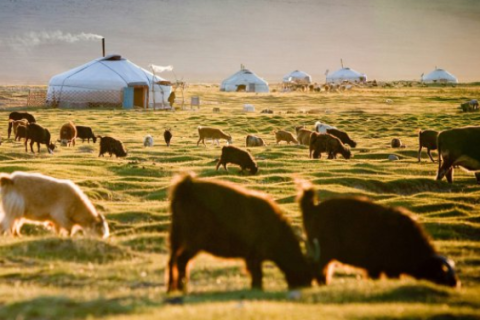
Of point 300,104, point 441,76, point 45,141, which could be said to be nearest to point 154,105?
point 300,104

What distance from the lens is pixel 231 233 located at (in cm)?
971

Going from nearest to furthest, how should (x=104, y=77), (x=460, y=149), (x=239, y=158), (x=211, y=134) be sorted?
(x=460, y=149)
(x=239, y=158)
(x=211, y=134)
(x=104, y=77)

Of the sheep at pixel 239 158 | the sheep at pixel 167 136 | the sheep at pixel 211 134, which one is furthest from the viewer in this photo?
the sheep at pixel 211 134

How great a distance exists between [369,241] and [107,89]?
201 ft

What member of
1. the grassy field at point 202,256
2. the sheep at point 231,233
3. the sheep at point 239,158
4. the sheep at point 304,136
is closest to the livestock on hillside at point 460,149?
the grassy field at point 202,256

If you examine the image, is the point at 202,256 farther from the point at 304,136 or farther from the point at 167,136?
the point at 304,136

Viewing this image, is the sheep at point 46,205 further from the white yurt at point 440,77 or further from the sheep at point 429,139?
the white yurt at point 440,77

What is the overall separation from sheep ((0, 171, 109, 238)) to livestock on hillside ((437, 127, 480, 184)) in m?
13.6

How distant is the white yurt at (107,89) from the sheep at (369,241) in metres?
60.0

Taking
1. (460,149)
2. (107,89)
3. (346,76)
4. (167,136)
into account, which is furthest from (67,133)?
(346,76)

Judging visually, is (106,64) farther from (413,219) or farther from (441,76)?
(441,76)

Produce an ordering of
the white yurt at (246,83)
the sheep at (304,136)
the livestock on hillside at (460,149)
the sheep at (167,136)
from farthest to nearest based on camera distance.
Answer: the white yurt at (246,83) → the sheep at (304,136) → the sheep at (167,136) → the livestock on hillside at (460,149)

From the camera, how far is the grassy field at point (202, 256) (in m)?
8.22

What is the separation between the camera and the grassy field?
8.22 metres
